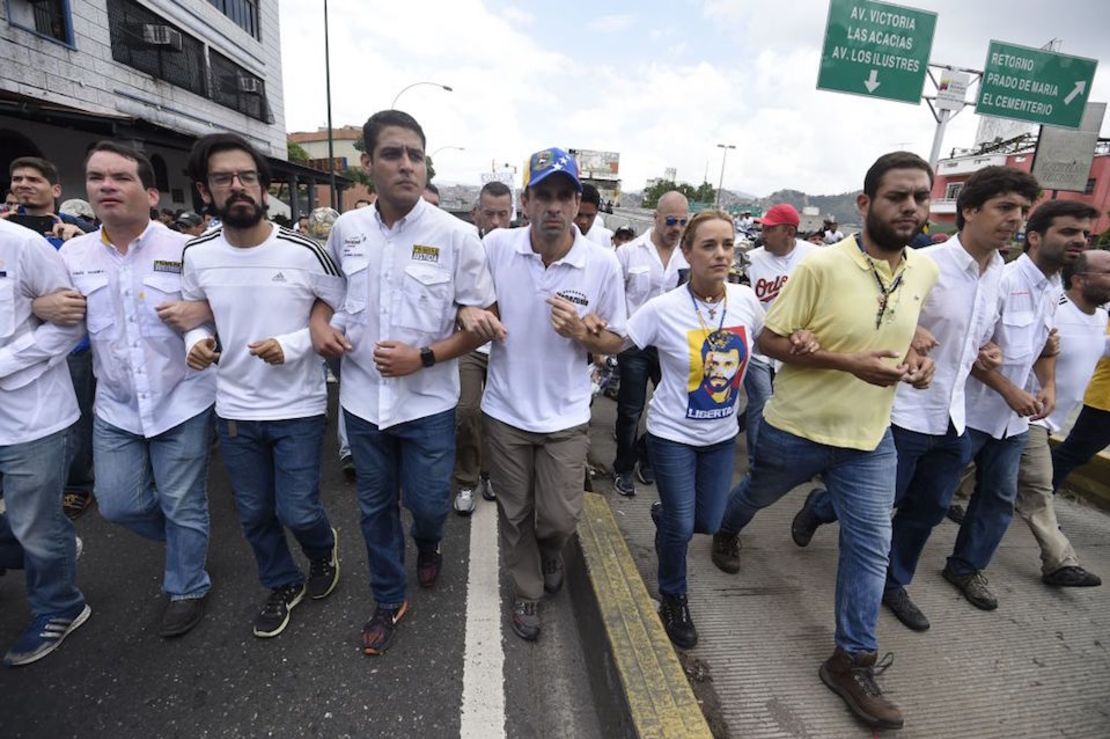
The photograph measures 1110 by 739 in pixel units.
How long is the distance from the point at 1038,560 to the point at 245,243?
15.9 feet

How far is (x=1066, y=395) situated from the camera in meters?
3.46

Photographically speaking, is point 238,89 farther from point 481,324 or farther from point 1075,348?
point 1075,348

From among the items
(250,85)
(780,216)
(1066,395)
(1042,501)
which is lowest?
(1042,501)

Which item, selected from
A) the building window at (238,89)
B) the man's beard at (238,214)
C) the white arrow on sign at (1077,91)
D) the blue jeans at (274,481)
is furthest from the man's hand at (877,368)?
the building window at (238,89)

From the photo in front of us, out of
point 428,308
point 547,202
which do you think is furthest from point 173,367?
point 547,202

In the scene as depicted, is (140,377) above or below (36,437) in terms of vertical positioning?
above

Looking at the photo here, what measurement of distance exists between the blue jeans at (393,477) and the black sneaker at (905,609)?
2397 millimetres

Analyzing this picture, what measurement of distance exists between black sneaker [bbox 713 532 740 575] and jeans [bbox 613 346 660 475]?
0.98m

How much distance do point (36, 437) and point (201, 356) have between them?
78cm

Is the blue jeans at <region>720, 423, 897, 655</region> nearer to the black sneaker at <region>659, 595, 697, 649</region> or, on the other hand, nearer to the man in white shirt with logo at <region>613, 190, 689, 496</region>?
the black sneaker at <region>659, 595, 697, 649</region>

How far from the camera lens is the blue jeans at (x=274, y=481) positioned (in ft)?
8.43

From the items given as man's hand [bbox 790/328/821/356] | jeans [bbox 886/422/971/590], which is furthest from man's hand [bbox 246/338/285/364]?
jeans [bbox 886/422/971/590]

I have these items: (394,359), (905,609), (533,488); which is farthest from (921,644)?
(394,359)

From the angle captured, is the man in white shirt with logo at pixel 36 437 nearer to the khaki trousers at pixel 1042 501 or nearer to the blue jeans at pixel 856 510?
the blue jeans at pixel 856 510
